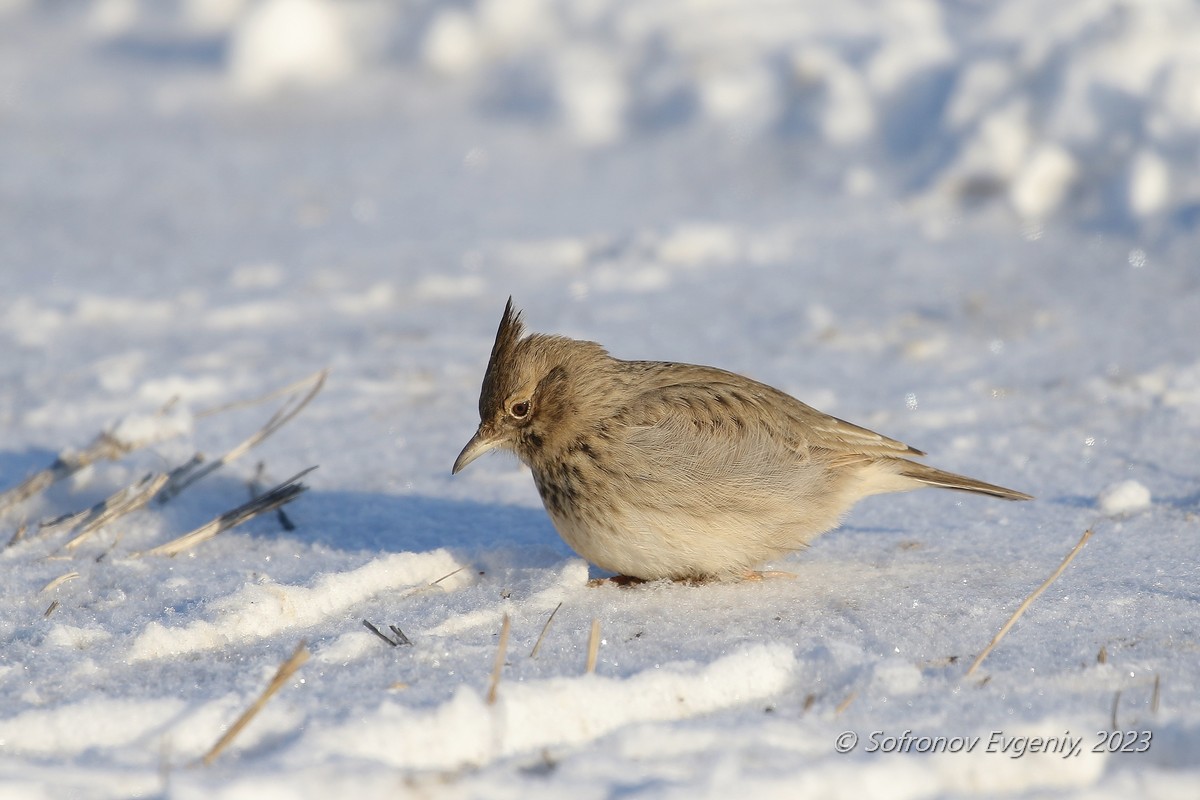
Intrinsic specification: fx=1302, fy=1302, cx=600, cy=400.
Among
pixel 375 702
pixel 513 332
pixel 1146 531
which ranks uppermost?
pixel 513 332

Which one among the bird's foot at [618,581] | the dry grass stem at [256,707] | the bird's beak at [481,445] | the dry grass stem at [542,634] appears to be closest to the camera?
the dry grass stem at [256,707]

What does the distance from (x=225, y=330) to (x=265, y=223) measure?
1.87 metres

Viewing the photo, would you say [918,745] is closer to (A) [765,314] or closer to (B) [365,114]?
(A) [765,314]

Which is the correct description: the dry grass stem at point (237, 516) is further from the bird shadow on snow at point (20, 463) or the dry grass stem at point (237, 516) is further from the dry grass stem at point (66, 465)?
the bird shadow on snow at point (20, 463)

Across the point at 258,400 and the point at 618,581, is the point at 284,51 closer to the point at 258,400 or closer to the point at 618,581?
the point at 258,400

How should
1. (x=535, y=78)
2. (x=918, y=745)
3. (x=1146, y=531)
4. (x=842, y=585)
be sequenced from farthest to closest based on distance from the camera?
(x=535, y=78)
(x=1146, y=531)
(x=842, y=585)
(x=918, y=745)

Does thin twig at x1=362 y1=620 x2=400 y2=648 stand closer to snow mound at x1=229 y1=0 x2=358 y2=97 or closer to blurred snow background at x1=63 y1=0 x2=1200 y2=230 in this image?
blurred snow background at x1=63 y1=0 x2=1200 y2=230

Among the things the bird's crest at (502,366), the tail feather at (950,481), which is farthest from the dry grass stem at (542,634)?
the tail feather at (950,481)

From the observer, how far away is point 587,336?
6723mm

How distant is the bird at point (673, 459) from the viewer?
155 inches

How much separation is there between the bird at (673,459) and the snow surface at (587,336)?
0.18 metres

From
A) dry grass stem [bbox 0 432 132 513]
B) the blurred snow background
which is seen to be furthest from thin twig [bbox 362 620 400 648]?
the blurred snow background

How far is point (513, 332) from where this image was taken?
434cm

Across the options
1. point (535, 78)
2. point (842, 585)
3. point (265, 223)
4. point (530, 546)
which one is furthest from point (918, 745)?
point (535, 78)
